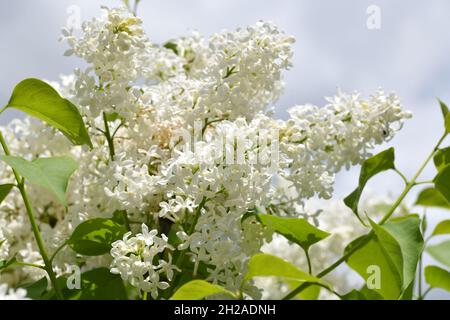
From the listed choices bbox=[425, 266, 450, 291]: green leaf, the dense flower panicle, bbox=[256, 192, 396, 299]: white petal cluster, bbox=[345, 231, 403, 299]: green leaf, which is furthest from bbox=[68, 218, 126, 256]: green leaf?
bbox=[256, 192, 396, 299]: white petal cluster

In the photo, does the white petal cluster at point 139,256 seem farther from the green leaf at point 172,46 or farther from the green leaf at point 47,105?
the green leaf at point 172,46

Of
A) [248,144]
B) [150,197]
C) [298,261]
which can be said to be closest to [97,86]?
[150,197]

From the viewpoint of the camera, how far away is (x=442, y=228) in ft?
4.34

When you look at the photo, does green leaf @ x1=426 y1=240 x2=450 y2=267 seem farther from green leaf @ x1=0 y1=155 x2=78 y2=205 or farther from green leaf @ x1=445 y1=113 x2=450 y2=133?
green leaf @ x1=0 y1=155 x2=78 y2=205

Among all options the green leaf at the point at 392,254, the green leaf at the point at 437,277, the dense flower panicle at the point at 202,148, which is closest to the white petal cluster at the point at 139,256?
the dense flower panicle at the point at 202,148

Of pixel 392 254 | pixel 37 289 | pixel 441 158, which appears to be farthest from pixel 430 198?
pixel 37 289

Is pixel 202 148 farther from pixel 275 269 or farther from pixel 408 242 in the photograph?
pixel 408 242

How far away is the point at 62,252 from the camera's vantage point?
1.16m

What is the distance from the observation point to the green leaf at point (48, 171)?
2.76 feet

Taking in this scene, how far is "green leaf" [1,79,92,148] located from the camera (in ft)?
3.17

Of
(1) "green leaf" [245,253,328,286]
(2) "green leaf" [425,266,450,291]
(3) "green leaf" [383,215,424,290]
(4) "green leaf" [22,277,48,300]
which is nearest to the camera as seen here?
(1) "green leaf" [245,253,328,286]

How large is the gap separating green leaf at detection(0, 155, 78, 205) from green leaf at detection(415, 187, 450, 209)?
29.6 inches
